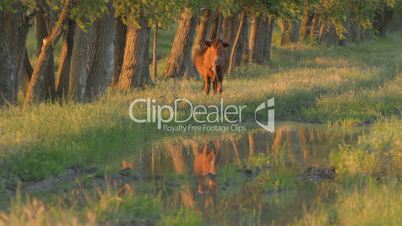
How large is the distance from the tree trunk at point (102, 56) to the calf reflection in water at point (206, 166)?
630 centimetres

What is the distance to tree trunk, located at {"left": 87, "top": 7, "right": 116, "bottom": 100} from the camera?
23.7 meters

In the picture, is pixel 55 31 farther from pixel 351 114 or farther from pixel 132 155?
pixel 351 114

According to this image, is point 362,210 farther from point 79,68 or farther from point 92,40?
point 92,40

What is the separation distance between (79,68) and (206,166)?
8.15 metres

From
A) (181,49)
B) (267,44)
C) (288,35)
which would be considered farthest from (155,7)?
(288,35)

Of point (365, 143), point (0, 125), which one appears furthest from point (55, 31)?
point (365, 143)

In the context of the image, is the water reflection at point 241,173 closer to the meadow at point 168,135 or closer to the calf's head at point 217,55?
the meadow at point 168,135

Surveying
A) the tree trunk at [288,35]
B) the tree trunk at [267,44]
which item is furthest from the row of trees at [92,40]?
the tree trunk at [288,35]

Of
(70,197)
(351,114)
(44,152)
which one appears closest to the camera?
(70,197)

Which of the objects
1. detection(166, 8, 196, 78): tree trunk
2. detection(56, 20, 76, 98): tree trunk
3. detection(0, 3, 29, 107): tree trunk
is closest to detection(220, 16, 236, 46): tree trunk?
detection(166, 8, 196, 78): tree trunk

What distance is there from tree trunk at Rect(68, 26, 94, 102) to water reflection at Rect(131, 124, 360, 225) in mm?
4749

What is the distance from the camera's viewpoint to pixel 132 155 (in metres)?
16.4

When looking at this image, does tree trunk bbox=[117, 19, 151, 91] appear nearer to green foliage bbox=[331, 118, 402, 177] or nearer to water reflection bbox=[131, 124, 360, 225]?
water reflection bbox=[131, 124, 360, 225]

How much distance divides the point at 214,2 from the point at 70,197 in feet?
47.5
